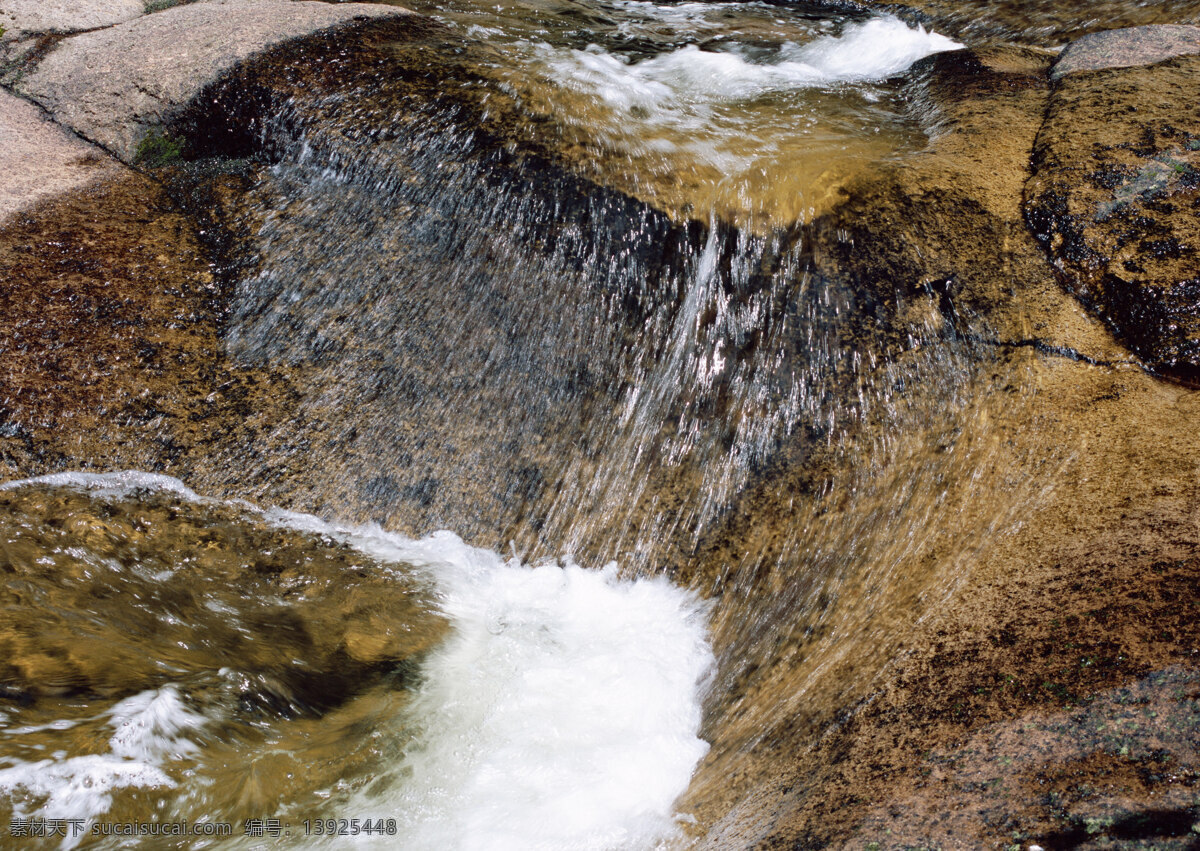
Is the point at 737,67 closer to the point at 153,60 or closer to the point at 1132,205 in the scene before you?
the point at 1132,205

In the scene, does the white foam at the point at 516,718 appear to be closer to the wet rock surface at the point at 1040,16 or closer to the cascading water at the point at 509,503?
the cascading water at the point at 509,503

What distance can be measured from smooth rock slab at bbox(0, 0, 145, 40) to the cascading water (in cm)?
339

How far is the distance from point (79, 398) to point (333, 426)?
1.24 m

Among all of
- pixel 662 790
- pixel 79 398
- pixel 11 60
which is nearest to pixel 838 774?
pixel 662 790

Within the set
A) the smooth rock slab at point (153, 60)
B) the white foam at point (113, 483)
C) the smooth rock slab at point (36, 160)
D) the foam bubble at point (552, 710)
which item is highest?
the smooth rock slab at point (153, 60)

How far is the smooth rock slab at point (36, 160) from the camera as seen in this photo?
4383 millimetres

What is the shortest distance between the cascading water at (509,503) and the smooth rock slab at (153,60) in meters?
0.96

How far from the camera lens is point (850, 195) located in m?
3.88

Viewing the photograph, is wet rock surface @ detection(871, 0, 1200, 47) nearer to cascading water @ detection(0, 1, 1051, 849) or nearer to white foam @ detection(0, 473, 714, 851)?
cascading water @ detection(0, 1, 1051, 849)

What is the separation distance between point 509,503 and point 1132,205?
136 inches

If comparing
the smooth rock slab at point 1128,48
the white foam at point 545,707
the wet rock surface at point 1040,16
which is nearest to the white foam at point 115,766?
the white foam at point 545,707

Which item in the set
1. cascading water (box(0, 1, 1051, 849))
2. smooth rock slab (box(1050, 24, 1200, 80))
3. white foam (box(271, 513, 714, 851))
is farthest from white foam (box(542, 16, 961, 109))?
white foam (box(271, 513, 714, 851))

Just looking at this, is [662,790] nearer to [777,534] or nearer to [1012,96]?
[777,534]

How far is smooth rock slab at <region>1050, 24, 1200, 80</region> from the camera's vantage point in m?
4.50
